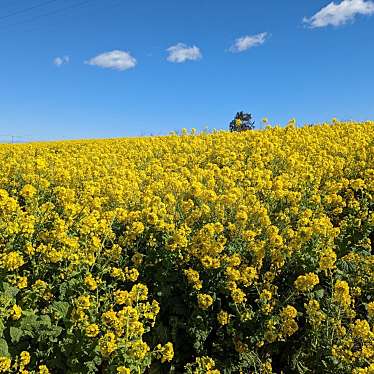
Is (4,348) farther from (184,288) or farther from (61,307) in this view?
(184,288)

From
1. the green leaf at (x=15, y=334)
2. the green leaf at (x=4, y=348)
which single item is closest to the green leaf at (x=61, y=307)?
the green leaf at (x=15, y=334)

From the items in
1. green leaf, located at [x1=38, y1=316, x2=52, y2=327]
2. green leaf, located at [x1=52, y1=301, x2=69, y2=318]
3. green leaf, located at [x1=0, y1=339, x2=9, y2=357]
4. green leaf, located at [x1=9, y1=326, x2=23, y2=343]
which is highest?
green leaf, located at [x1=52, y1=301, x2=69, y2=318]

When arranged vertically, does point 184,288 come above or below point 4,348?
above

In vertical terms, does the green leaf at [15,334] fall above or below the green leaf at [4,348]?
above

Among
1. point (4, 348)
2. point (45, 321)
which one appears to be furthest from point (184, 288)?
point (4, 348)

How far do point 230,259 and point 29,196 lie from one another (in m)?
2.13

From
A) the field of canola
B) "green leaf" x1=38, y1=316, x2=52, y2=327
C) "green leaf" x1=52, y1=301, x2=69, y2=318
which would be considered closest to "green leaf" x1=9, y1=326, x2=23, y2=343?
the field of canola

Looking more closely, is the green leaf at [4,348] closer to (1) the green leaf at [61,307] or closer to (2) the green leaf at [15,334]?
(2) the green leaf at [15,334]

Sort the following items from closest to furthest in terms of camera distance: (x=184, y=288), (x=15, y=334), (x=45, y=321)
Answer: (x=15, y=334), (x=45, y=321), (x=184, y=288)

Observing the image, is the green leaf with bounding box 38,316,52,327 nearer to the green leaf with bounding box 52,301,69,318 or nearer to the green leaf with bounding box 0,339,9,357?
the green leaf with bounding box 52,301,69,318

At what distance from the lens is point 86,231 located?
4.22 metres

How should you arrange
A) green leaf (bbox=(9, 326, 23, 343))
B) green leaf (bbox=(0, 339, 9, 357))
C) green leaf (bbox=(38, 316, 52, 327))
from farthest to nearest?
green leaf (bbox=(38, 316, 52, 327)) → green leaf (bbox=(9, 326, 23, 343)) → green leaf (bbox=(0, 339, 9, 357))

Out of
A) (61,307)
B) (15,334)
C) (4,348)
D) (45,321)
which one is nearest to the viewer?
(4,348)

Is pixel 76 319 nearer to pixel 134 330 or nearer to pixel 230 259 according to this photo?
pixel 134 330
